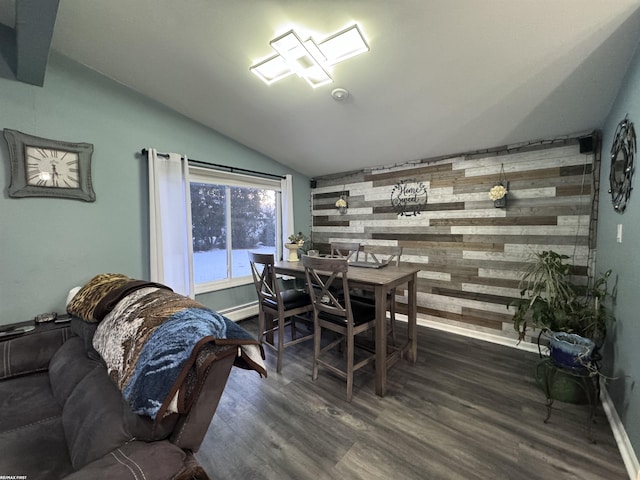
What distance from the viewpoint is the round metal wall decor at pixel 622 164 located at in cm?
147

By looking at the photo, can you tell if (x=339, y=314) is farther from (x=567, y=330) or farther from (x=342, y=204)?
(x=342, y=204)

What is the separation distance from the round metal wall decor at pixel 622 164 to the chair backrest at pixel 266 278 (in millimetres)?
2371

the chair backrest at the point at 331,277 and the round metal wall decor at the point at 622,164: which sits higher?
the round metal wall decor at the point at 622,164

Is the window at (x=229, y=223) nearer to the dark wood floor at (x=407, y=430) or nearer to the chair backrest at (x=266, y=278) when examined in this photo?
the chair backrest at (x=266, y=278)

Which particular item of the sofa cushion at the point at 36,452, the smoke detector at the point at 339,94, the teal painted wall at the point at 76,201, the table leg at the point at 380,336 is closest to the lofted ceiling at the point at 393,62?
the smoke detector at the point at 339,94

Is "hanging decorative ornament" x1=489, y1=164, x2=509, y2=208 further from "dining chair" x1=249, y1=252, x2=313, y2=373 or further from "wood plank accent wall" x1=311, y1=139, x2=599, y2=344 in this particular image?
"dining chair" x1=249, y1=252, x2=313, y2=373

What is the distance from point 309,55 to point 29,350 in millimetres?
2578

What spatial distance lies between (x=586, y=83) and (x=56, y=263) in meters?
4.31

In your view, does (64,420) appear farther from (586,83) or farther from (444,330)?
(586,83)

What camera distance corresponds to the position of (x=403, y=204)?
346cm

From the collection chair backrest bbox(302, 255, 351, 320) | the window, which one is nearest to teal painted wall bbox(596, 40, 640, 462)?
chair backrest bbox(302, 255, 351, 320)

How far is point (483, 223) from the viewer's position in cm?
286

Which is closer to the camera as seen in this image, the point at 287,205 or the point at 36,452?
the point at 36,452

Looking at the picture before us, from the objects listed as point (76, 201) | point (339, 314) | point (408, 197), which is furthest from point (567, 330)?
point (76, 201)
